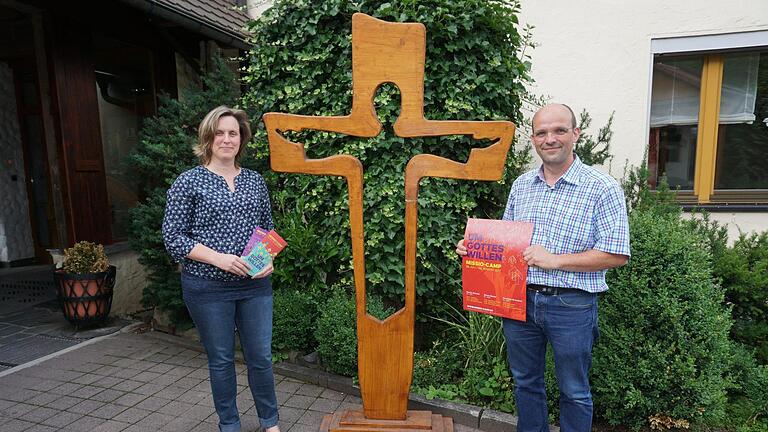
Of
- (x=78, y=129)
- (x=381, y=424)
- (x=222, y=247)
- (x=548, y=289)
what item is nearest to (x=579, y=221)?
(x=548, y=289)

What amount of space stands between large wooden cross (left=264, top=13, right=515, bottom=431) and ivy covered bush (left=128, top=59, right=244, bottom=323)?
2063 mm

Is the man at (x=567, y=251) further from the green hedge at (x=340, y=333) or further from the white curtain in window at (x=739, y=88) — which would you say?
the white curtain in window at (x=739, y=88)

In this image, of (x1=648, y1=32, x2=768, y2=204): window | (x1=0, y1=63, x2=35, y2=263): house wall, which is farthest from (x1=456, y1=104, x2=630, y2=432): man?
(x1=0, y1=63, x2=35, y2=263): house wall

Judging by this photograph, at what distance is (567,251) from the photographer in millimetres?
1981

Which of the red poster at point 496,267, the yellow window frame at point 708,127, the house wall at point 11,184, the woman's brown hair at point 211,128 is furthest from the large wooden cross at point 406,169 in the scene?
the house wall at point 11,184

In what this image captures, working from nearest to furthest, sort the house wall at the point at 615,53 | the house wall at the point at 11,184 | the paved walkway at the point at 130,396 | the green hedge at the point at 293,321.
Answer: the paved walkway at the point at 130,396
the green hedge at the point at 293,321
the house wall at the point at 615,53
the house wall at the point at 11,184

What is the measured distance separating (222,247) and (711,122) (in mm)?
4926

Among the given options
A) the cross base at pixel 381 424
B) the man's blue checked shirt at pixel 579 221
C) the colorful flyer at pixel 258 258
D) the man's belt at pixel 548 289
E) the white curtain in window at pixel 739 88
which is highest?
the white curtain in window at pixel 739 88

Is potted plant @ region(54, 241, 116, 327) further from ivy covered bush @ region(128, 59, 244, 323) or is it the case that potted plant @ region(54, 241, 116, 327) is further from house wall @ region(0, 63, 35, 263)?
house wall @ region(0, 63, 35, 263)

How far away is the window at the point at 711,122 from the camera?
4461 mm

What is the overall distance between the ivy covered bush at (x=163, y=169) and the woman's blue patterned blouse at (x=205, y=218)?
1882 millimetres

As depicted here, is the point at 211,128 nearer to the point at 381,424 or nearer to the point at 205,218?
the point at 205,218

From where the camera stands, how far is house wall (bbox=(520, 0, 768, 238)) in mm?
4344

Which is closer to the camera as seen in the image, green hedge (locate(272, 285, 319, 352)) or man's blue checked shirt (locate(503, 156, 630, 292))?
man's blue checked shirt (locate(503, 156, 630, 292))
